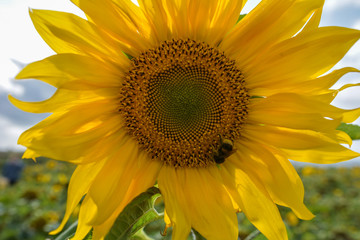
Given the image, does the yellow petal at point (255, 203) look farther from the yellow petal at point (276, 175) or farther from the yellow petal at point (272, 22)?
the yellow petal at point (272, 22)

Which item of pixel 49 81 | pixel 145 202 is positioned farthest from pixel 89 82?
pixel 145 202

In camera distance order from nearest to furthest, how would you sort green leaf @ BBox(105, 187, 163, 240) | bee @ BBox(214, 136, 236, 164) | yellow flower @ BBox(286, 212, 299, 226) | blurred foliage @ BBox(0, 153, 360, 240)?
green leaf @ BBox(105, 187, 163, 240), bee @ BBox(214, 136, 236, 164), blurred foliage @ BBox(0, 153, 360, 240), yellow flower @ BBox(286, 212, 299, 226)

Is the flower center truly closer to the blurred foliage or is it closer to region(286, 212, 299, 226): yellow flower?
the blurred foliage

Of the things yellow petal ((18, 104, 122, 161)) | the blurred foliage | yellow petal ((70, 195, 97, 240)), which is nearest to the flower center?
yellow petal ((18, 104, 122, 161))

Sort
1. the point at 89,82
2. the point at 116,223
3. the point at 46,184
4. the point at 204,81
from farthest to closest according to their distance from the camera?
the point at 46,184 → the point at 204,81 → the point at 89,82 → the point at 116,223

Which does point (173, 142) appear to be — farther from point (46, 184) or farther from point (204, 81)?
point (46, 184)

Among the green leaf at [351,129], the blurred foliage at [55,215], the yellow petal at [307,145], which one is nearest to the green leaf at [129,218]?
the yellow petal at [307,145]
